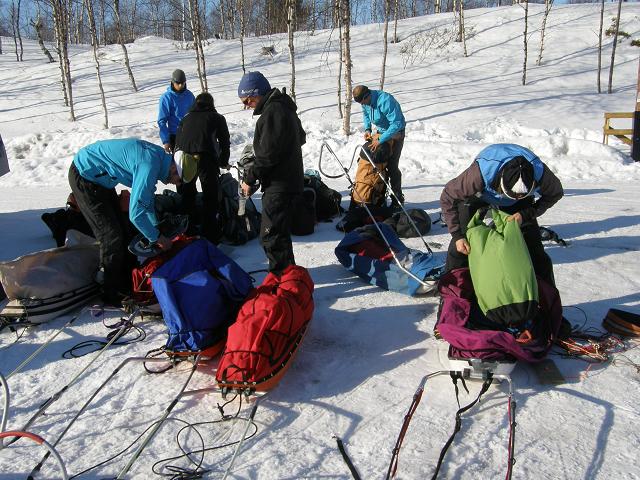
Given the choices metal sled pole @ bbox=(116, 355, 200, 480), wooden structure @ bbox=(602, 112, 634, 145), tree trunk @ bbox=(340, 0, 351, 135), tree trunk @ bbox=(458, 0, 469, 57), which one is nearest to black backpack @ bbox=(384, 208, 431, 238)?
metal sled pole @ bbox=(116, 355, 200, 480)

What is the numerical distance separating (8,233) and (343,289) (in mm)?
4516

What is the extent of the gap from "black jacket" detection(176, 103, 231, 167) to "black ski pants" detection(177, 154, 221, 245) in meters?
0.09

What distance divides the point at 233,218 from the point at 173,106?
6.67 ft

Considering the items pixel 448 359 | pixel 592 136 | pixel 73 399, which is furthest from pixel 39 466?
pixel 592 136

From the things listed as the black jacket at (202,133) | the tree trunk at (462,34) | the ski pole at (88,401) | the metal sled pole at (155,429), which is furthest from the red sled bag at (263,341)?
the tree trunk at (462,34)

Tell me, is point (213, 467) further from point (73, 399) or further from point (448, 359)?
point (448, 359)

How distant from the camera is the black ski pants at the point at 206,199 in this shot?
549 centimetres

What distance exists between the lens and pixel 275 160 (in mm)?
4078

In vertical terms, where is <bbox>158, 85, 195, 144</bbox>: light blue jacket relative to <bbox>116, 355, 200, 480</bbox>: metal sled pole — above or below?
above

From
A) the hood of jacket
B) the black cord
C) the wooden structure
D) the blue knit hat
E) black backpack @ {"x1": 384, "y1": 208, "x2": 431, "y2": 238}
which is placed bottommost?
the black cord

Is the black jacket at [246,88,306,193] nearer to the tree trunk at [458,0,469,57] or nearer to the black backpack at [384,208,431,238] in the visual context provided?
the black backpack at [384,208,431,238]

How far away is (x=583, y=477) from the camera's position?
2346 millimetres

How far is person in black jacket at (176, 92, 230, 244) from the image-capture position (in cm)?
543

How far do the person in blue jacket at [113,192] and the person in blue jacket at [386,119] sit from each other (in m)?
3.21
